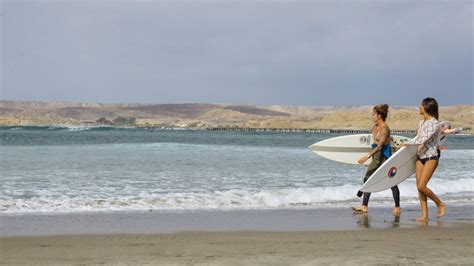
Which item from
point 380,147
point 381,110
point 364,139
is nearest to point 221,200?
point 364,139

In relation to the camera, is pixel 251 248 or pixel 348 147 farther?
pixel 348 147

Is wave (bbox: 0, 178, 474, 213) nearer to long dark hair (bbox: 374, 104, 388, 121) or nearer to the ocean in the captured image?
the ocean

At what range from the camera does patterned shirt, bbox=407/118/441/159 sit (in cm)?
810

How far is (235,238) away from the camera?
657 cm

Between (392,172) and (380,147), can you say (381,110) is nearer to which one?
(380,147)

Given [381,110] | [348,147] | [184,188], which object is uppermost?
[381,110]

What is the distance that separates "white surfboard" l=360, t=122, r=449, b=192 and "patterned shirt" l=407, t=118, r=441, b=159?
0.61 m

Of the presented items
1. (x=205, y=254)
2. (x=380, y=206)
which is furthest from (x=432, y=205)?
(x=205, y=254)

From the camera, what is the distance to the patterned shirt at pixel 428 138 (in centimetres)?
810

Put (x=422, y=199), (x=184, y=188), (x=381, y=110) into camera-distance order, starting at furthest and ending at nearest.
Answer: (x=184, y=188) < (x=381, y=110) < (x=422, y=199)

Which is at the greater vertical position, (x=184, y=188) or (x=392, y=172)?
→ (x=392, y=172)

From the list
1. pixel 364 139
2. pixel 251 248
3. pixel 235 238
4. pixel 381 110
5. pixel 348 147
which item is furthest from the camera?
pixel 348 147

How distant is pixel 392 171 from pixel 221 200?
9.85ft

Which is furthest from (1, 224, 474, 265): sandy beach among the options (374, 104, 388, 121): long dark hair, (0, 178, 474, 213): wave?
(0, 178, 474, 213): wave
